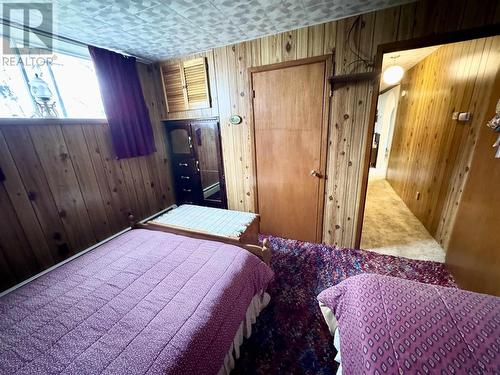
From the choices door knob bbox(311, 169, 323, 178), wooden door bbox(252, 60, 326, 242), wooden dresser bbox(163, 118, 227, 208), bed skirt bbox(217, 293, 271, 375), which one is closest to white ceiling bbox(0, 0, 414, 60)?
wooden door bbox(252, 60, 326, 242)

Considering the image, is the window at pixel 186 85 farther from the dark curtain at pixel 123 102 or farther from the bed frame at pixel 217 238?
the bed frame at pixel 217 238

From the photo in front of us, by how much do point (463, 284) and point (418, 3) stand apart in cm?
Answer: 235

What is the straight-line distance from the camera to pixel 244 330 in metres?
1.40

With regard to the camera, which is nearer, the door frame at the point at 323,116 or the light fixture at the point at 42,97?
the light fixture at the point at 42,97

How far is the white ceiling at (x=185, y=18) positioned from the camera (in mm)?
1489

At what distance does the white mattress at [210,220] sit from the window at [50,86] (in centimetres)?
138

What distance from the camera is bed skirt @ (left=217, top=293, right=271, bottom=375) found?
1.18 meters

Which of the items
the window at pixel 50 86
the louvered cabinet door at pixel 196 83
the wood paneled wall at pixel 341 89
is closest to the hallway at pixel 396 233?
the wood paneled wall at pixel 341 89

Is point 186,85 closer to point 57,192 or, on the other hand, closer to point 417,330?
point 57,192

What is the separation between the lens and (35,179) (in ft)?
5.41

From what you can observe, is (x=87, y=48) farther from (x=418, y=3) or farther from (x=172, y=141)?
(x=418, y=3)

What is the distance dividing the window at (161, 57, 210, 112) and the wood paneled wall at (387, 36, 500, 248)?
9.06 ft

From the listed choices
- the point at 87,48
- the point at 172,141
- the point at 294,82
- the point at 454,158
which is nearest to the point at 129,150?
the point at 172,141

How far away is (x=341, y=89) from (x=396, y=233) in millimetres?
2055
